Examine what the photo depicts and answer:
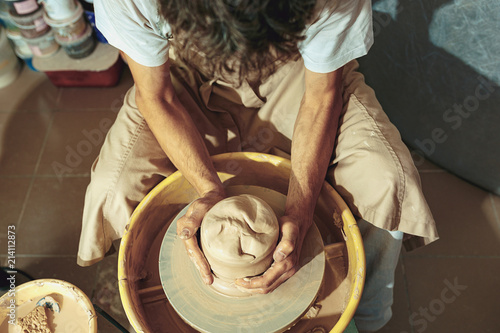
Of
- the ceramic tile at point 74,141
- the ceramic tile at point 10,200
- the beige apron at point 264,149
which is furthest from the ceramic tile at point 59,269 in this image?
the beige apron at point 264,149

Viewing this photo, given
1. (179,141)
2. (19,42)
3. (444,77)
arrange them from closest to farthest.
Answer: (179,141) → (444,77) → (19,42)

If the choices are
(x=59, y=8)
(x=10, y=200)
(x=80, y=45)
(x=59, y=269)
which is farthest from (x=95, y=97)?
(x=59, y=269)

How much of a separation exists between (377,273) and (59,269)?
143cm

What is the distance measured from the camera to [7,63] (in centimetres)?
268

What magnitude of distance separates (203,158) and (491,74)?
1216 millimetres

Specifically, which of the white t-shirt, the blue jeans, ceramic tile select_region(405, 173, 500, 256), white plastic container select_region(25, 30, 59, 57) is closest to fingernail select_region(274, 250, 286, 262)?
the blue jeans

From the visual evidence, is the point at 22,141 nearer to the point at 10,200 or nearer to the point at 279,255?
the point at 10,200

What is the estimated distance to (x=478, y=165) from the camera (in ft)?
6.76

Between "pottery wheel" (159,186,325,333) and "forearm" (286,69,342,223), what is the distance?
5.2 inches

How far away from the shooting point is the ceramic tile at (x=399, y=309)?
1.84 m

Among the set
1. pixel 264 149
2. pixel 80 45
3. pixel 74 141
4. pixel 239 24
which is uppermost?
pixel 239 24

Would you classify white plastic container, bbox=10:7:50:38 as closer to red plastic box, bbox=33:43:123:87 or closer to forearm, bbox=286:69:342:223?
red plastic box, bbox=33:43:123:87

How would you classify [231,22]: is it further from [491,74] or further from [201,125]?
[491,74]

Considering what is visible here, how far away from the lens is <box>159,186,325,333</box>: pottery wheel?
1203 mm
